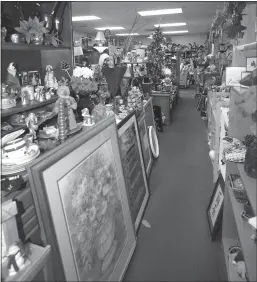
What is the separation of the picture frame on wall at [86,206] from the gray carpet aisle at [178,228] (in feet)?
0.67

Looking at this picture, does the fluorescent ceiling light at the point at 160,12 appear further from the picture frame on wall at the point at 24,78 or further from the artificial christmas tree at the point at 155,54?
the picture frame on wall at the point at 24,78

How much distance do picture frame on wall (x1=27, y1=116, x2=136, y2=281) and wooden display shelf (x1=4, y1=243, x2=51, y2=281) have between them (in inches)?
1.9

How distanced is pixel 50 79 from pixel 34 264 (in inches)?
70.7

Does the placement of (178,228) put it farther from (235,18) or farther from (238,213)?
(235,18)

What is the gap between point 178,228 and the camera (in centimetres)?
252

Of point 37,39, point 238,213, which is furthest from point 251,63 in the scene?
point 37,39

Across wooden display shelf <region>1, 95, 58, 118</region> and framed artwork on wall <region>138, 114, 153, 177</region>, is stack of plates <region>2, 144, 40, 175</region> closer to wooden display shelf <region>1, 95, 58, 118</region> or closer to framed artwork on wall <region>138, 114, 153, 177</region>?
wooden display shelf <region>1, 95, 58, 118</region>

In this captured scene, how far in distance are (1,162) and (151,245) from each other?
1.43 meters

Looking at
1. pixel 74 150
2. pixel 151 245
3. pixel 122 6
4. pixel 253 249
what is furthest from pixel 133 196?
pixel 122 6

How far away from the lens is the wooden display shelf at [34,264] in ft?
3.76

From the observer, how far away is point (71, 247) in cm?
144

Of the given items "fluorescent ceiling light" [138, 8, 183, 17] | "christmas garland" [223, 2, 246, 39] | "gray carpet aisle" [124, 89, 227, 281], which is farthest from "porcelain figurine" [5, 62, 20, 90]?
"fluorescent ceiling light" [138, 8, 183, 17]

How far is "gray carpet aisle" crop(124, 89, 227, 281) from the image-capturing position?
6.57 ft

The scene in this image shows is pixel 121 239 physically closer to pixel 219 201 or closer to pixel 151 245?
pixel 151 245
